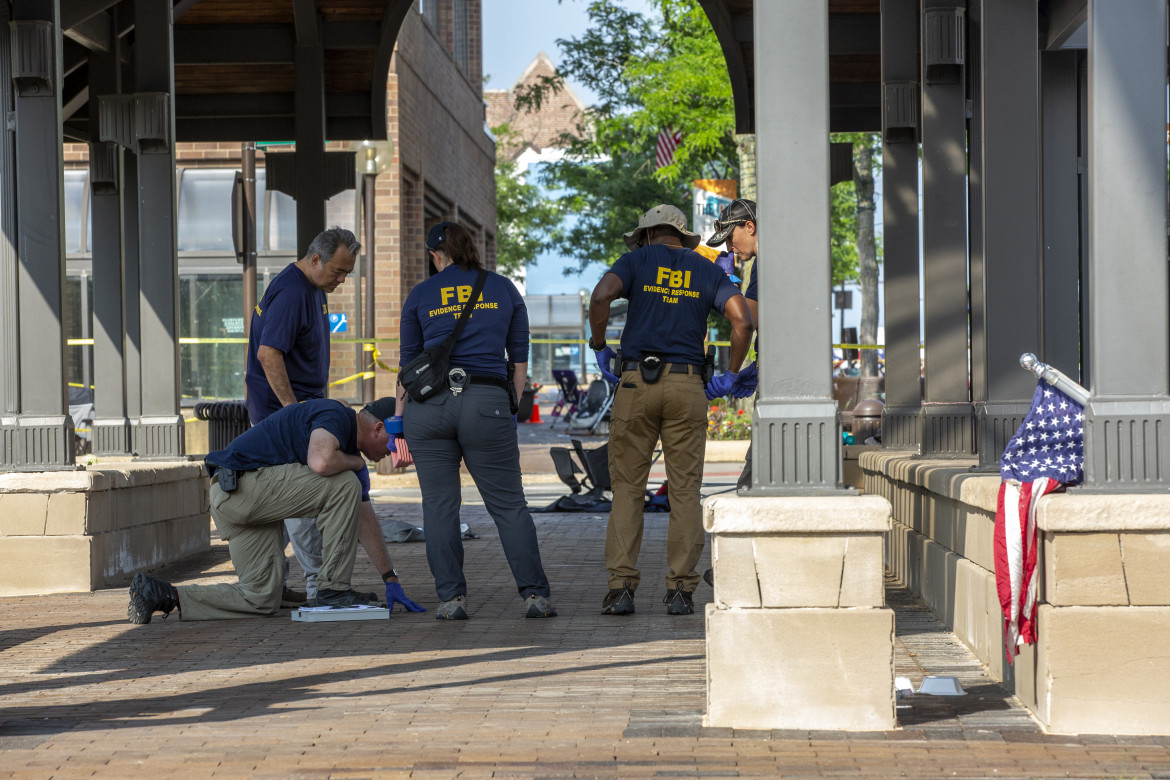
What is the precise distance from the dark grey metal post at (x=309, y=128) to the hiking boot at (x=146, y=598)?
597 cm

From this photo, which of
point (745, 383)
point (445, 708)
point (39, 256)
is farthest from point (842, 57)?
point (445, 708)

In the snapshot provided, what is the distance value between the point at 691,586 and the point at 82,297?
19.6 m

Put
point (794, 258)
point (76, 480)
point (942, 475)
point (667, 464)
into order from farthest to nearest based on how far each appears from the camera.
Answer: point (76, 480)
point (667, 464)
point (942, 475)
point (794, 258)

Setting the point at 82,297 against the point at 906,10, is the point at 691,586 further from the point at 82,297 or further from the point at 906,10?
the point at 82,297

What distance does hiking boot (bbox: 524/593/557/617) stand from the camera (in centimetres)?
696

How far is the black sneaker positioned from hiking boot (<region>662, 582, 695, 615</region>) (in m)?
0.19

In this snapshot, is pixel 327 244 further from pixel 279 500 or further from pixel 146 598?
pixel 146 598

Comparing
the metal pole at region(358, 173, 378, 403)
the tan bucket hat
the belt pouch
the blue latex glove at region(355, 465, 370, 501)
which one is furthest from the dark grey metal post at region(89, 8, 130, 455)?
the metal pole at region(358, 173, 378, 403)

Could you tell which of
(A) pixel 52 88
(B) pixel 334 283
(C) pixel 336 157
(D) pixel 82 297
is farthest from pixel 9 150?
(D) pixel 82 297

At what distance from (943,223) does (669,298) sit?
102 inches

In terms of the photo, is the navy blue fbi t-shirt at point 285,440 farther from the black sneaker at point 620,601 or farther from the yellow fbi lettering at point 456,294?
the black sneaker at point 620,601

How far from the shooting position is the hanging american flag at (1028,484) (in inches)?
184

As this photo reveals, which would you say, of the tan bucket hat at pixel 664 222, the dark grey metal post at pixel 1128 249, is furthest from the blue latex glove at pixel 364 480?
the dark grey metal post at pixel 1128 249

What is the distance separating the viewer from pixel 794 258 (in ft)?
16.2
